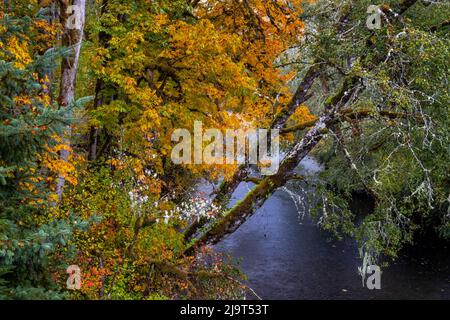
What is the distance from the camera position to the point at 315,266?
55.9 ft

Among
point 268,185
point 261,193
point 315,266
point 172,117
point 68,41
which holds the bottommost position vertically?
point 315,266

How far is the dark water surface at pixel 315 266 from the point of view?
1484cm

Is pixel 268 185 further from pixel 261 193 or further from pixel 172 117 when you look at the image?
pixel 172 117

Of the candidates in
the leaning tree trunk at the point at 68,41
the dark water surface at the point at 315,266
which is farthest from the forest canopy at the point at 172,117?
the dark water surface at the point at 315,266

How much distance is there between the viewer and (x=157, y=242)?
1075 centimetres

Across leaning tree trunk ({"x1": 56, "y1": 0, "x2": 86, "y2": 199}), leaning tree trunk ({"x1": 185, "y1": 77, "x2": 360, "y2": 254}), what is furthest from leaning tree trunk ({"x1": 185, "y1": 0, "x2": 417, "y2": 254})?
leaning tree trunk ({"x1": 56, "y1": 0, "x2": 86, "y2": 199})

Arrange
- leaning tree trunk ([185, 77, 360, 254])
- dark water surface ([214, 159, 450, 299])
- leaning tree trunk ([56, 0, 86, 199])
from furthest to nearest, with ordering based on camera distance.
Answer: dark water surface ([214, 159, 450, 299]) < leaning tree trunk ([185, 77, 360, 254]) < leaning tree trunk ([56, 0, 86, 199])

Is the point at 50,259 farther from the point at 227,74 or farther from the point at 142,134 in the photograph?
the point at 227,74

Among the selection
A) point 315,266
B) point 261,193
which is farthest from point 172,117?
point 315,266

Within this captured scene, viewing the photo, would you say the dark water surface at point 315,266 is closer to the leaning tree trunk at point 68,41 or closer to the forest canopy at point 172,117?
the forest canopy at point 172,117

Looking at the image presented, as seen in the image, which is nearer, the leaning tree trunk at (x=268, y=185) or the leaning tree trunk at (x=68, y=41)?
the leaning tree trunk at (x=68, y=41)

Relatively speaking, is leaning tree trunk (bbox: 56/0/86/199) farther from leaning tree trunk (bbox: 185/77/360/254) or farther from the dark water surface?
the dark water surface

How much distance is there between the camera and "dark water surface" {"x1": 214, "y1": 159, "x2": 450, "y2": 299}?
1484cm
